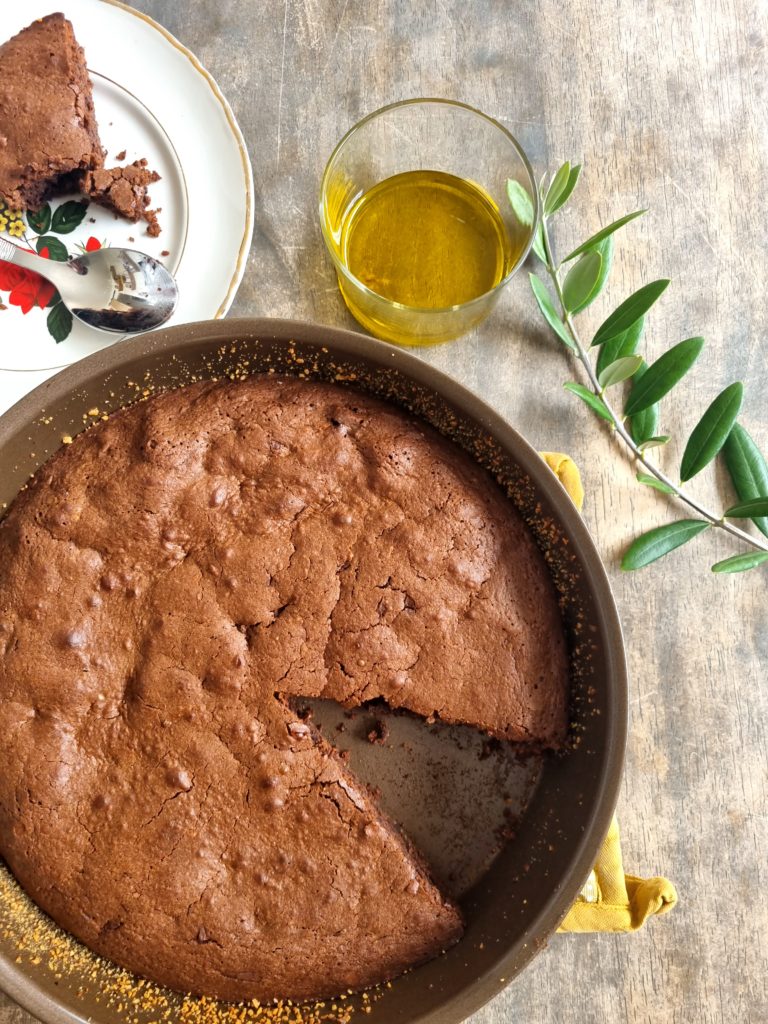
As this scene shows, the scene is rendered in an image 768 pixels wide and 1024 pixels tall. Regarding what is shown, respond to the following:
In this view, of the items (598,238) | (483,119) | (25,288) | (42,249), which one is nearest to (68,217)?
(42,249)

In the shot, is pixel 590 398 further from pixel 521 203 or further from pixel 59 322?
pixel 59 322

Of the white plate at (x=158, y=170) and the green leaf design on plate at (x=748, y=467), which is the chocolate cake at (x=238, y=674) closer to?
the white plate at (x=158, y=170)

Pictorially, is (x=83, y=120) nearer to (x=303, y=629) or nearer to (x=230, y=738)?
(x=303, y=629)

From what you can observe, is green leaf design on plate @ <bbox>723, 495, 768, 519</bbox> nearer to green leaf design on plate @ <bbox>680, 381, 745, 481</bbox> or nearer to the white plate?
green leaf design on plate @ <bbox>680, 381, 745, 481</bbox>

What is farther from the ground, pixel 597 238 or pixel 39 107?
pixel 39 107

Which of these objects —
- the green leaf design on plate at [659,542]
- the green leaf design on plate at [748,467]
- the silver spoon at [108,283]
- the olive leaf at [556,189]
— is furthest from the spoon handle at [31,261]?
the green leaf design on plate at [748,467]

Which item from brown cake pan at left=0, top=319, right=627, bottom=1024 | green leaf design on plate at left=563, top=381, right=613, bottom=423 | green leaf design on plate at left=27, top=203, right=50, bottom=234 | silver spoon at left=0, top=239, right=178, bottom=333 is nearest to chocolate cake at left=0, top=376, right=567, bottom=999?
brown cake pan at left=0, top=319, right=627, bottom=1024
